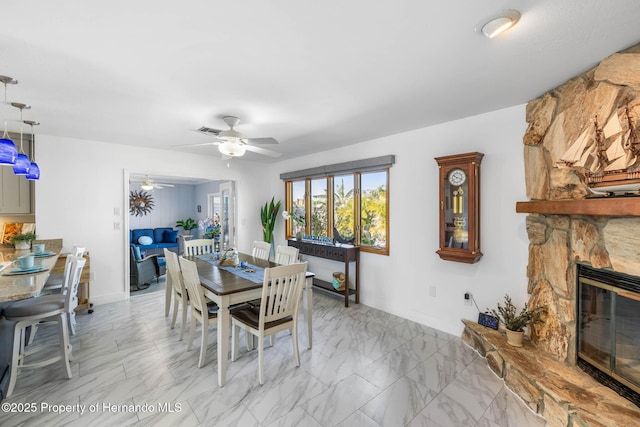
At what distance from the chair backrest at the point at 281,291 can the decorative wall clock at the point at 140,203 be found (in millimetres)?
7811

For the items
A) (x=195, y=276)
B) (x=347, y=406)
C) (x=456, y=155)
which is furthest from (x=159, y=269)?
(x=456, y=155)

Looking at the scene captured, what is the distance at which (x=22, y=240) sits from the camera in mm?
3518

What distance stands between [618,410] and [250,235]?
17.6 feet

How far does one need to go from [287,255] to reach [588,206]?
2764mm

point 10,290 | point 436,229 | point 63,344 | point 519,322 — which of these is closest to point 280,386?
point 63,344

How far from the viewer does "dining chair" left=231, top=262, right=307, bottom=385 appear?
90.4 inches

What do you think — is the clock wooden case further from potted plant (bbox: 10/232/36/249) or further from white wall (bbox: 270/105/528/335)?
potted plant (bbox: 10/232/36/249)

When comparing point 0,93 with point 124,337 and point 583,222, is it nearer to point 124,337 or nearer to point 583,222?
point 124,337

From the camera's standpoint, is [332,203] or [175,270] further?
[332,203]

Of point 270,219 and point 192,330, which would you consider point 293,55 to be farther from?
point 270,219

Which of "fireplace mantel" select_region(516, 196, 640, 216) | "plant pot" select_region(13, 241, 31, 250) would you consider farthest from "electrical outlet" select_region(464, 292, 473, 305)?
"plant pot" select_region(13, 241, 31, 250)

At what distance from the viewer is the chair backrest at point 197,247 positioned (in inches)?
168

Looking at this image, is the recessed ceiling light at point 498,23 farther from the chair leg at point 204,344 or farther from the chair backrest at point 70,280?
the chair backrest at point 70,280

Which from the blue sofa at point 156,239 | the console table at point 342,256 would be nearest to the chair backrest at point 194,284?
the console table at point 342,256
